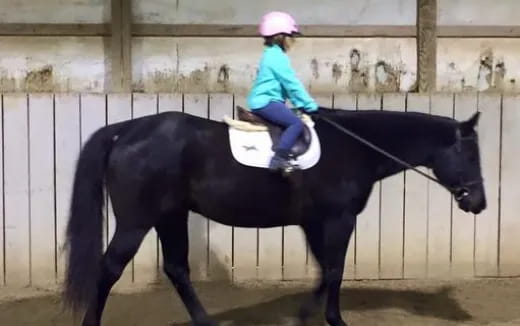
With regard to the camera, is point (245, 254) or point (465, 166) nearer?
point (465, 166)

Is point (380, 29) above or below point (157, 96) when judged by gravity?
above

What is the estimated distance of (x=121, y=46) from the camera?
5.85m

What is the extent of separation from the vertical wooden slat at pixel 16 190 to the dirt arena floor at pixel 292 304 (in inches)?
6.6

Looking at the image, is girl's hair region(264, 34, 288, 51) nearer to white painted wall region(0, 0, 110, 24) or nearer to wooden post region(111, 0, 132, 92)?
wooden post region(111, 0, 132, 92)

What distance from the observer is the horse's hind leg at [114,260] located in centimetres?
436

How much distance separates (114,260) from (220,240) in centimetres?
151

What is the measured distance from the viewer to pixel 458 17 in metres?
6.08

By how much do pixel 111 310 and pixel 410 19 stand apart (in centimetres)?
290

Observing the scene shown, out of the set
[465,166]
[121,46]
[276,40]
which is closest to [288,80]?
[276,40]

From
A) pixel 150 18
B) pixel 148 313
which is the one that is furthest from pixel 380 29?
pixel 148 313

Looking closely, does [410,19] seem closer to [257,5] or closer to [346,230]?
[257,5]

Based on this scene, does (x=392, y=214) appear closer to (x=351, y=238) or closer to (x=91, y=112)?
(x=351, y=238)

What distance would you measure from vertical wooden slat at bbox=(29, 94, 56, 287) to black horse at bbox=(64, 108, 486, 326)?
129 centimetres

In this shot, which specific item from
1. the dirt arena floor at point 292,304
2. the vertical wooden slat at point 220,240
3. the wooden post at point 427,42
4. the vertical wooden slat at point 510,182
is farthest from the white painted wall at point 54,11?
the vertical wooden slat at point 510,182
